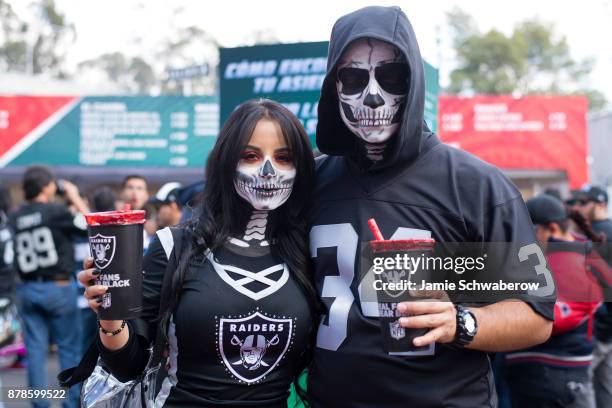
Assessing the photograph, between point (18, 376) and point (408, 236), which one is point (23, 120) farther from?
point (408, 236)

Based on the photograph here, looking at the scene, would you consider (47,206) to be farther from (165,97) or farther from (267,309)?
(165,97)

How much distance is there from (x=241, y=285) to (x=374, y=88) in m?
0.91

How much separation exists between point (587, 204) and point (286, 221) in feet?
15.3

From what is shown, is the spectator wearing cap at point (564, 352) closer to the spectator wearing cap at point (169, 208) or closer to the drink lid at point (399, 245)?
the drink lid at point (399, 245)

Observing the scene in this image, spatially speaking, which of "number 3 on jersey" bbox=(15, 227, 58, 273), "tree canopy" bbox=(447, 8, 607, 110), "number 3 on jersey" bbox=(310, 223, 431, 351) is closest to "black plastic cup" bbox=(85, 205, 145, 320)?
"number 3 on jersey" bbox=(310, 223, 431, 351)

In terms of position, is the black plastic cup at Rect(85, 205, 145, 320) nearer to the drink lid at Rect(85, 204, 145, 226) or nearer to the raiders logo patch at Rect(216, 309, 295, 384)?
the drink lid at Rect(85, 204, 145, 226)

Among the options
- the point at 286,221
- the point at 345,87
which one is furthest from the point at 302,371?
the point at 345,87

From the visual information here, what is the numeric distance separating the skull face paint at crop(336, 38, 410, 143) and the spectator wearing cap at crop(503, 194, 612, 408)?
2218mm

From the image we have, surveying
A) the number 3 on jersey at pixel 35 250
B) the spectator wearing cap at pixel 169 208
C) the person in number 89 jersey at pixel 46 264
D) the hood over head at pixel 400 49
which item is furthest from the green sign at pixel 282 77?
the number 3 on jersey at pixel 35 250

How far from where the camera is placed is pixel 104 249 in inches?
87.0

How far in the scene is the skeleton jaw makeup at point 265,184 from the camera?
8.61 ft

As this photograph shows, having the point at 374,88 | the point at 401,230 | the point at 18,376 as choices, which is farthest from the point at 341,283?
the point at 18,376

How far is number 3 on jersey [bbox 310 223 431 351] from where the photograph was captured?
233 centimetres

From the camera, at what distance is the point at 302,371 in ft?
8.70
